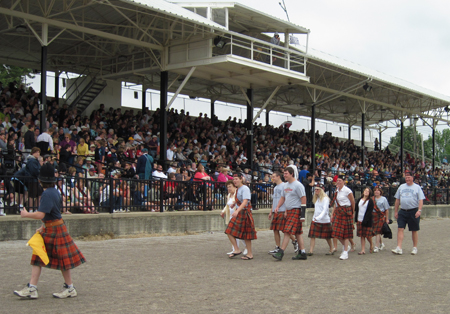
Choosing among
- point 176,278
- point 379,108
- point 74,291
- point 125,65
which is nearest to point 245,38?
point 125,65

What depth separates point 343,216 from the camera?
11.5 metres

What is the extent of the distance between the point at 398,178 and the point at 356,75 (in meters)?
8.22

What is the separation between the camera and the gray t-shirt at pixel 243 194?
34.4 feet

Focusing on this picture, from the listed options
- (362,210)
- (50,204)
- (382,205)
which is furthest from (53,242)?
(382,205)

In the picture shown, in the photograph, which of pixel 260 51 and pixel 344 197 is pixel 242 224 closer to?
pixel 344 197

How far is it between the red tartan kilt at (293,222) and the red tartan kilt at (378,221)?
276 centimetres

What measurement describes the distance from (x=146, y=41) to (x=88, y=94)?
6.56 m

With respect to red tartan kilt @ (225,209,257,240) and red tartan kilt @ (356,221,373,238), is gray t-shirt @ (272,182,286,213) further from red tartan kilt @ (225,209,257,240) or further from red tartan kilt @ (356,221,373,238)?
red tartan kilt @ (356,221,373,238)

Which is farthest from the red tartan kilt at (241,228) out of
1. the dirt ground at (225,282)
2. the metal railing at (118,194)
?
the metal railing at (118,194)

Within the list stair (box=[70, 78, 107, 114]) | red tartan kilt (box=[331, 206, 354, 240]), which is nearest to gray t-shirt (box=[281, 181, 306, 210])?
red tartan kilt (box=[331, 206, 354, 240])

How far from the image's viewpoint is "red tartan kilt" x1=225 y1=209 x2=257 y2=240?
33.8ft

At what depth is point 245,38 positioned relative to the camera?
68.1 ft

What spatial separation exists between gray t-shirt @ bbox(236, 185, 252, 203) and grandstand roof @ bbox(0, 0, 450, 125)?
7.65m

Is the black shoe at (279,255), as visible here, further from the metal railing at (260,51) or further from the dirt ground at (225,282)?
the metal railing at (260,51)
